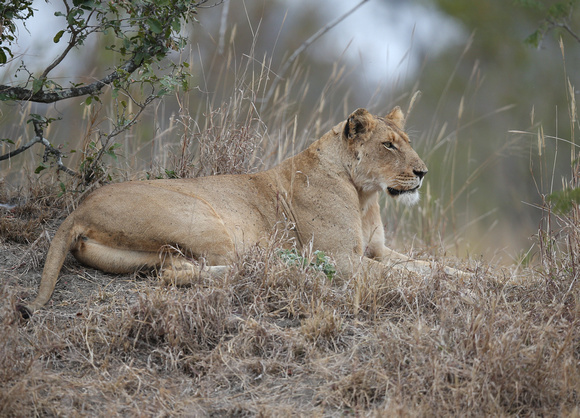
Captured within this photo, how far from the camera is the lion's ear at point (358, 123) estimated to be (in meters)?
4.43

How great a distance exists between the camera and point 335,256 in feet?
13.9

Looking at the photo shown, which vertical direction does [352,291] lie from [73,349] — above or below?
above

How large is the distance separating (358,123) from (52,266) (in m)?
2.09

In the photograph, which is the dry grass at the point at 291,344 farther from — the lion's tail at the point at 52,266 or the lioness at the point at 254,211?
the lioness at the point at 254,211

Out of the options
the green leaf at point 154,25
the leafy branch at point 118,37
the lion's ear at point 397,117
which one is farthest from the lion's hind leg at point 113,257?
the lion's ear at point 397,117

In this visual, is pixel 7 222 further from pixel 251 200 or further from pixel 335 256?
pixel 335 256

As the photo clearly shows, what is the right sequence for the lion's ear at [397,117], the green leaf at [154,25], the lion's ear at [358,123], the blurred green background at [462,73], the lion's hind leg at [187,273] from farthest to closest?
1. the blurred green background at [462,73]
2. the lion's ear at [397,117]
3. the lion's ear at [358,123]
4. the green leaf at [154,25]
5. the lion's hind leg at [187,273]

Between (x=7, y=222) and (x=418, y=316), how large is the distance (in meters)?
2.62

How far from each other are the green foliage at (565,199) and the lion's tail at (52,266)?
2584 millimetres

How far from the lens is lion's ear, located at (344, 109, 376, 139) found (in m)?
4.43

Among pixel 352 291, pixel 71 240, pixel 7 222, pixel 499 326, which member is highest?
pixel 499 326

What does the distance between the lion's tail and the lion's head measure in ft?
6.03

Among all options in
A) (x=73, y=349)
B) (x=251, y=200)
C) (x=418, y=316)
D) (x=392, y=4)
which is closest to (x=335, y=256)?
(x=251, y=200)

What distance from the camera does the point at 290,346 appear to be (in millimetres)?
3025
